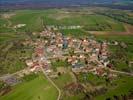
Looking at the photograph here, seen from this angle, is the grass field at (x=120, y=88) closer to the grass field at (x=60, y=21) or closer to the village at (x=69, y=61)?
the village at (x=69, y=61)

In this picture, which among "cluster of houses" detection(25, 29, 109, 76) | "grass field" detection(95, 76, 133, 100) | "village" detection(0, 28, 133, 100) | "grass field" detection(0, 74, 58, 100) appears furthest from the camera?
"cluster of houses" detection(25, 29, 109, 76)

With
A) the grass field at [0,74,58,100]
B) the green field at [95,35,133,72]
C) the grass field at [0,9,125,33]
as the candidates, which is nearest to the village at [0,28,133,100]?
the grass field at [0,74,58,100]

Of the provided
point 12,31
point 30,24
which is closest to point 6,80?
point 12,31

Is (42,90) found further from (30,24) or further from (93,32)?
(30,24)

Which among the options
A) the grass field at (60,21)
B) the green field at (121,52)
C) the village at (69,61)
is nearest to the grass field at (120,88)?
the village at (69,61)

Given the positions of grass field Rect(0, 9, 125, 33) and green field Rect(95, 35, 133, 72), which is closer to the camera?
green field Rect(95, 35, 133, 72)

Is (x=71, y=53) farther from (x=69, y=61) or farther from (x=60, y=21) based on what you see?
(x=60, y=21)

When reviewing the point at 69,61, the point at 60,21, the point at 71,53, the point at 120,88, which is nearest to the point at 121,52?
the point at 71,53

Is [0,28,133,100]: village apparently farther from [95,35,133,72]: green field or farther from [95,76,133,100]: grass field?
[95,35,133,72]: green field
